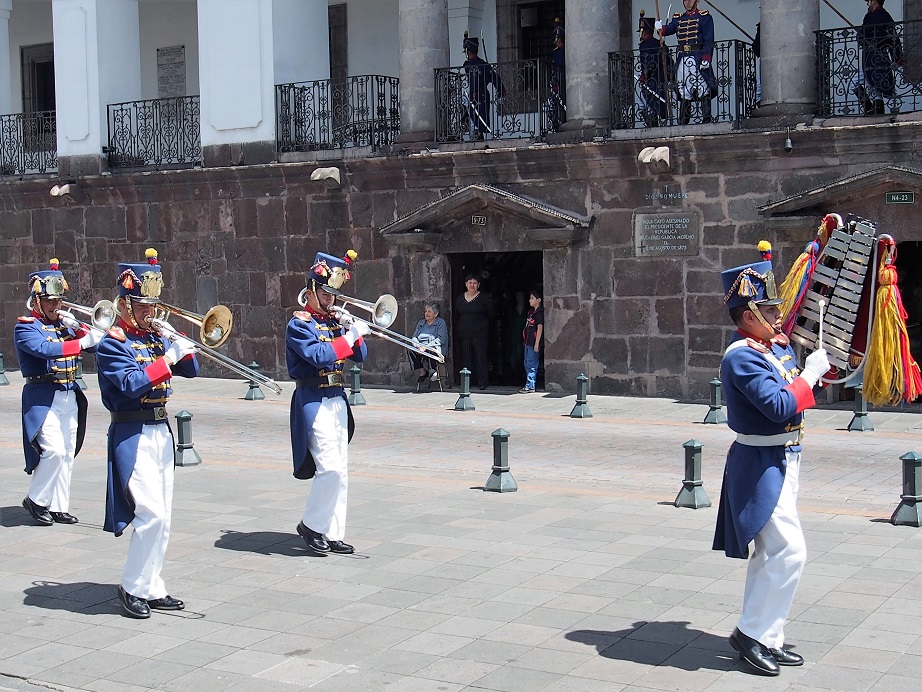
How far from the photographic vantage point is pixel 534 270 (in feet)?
72.2

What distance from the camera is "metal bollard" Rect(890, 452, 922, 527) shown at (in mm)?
9719

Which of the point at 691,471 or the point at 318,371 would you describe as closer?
the point at 318,371

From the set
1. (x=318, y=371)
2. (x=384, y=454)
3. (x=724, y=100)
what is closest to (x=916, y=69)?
(x=724, y=100)

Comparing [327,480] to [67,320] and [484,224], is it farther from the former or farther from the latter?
[484,224]

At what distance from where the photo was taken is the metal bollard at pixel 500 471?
11320mm

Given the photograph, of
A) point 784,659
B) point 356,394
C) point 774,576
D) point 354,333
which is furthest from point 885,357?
point 356,394

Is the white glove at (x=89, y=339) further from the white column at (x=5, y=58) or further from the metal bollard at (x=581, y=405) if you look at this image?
the white column at (x=5, y=58)

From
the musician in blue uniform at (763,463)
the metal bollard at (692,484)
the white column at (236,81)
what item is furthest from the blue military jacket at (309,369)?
the white column at (236,81)

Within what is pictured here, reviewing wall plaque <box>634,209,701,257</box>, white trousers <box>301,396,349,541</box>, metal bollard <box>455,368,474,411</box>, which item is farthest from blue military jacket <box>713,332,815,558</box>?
wall plaque <box>634,209,701,257</box>

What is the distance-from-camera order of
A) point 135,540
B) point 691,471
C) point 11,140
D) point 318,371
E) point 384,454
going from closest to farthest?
point 135,540 → point 318,371 → point 691,471 → point 384,454 → point 11,140

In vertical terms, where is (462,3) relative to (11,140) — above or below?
above

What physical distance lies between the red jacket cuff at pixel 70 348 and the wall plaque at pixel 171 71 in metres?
17.3

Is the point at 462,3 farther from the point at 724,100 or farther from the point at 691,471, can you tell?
the point at 691,471

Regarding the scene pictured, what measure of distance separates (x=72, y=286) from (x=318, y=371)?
16935mm
